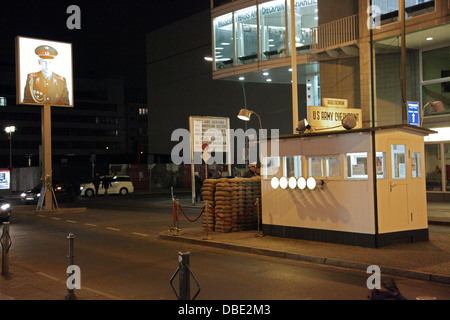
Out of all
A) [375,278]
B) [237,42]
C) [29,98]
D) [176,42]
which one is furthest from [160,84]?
[375,278]

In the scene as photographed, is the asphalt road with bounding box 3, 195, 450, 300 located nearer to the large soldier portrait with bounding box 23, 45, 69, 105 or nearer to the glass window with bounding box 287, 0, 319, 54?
the large soldier portrait with bounding box 23, 45, 69, 105

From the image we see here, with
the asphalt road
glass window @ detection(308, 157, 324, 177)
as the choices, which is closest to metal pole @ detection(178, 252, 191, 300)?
the asphalt road

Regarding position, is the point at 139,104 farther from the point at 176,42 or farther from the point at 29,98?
the point at 29,98

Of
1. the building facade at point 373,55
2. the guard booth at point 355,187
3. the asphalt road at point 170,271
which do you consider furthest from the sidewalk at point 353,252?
the building facade at point 373,55

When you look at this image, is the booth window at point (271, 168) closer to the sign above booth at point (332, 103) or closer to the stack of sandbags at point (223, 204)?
the stack of sandbags at point (223, 204)

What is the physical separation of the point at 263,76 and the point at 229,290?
1024 inches

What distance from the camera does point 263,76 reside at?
107ft

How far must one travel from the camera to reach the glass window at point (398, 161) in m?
11.8

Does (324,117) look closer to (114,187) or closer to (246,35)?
(246,35)

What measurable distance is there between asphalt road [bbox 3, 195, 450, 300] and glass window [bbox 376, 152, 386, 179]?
118 inches

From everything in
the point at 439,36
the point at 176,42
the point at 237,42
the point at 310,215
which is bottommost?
the point at 310,215

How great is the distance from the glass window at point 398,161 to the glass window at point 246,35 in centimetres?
1962

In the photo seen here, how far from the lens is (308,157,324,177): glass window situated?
1262 cm

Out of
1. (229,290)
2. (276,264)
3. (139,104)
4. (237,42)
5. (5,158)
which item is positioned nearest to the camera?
(229,290)
